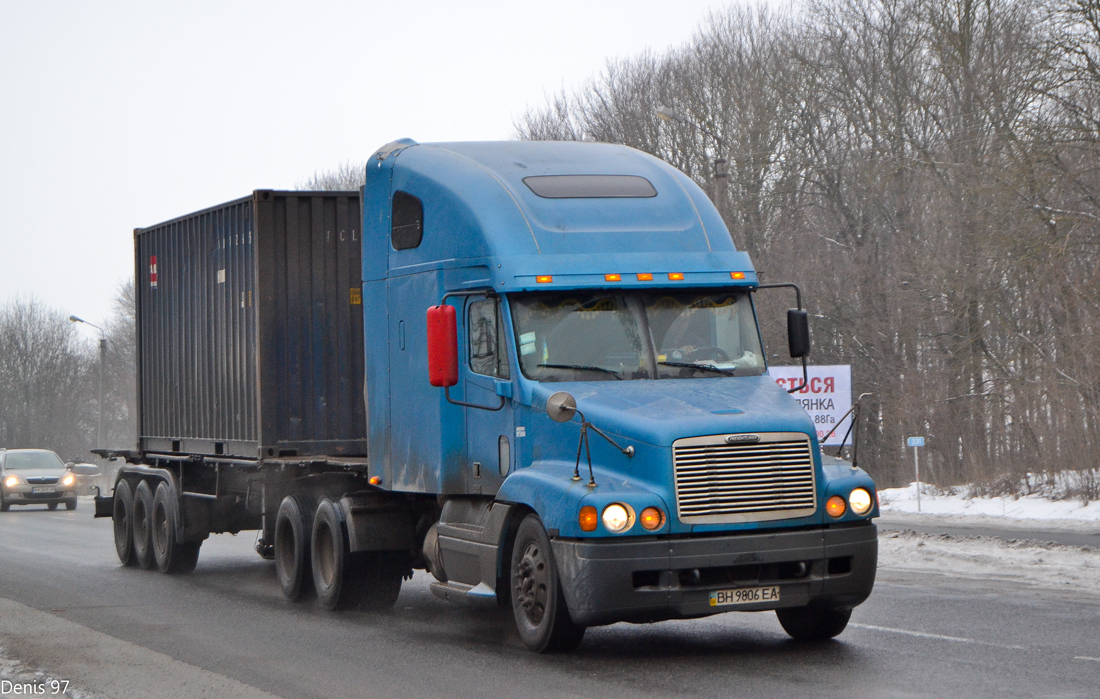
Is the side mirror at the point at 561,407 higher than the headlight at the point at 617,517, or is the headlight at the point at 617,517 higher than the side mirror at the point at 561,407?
the side mirror at the point at 561,407

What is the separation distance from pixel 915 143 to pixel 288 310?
24398mm

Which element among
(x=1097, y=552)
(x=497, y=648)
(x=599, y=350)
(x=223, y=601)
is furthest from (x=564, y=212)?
(x=1097, y=552)

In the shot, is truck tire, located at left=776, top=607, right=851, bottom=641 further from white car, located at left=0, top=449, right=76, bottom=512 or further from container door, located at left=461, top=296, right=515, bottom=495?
white car, located at left=0, top=449, right=76, bottom=512

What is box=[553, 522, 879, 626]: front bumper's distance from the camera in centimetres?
831

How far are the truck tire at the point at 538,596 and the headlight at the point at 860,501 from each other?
6.33 ft

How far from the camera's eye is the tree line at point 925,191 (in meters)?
24.0

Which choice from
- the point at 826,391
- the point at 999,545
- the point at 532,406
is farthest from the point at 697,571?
the point at 826,391

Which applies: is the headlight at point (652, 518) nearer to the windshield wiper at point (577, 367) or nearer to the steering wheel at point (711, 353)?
the windshield wiper at point (577, 367)

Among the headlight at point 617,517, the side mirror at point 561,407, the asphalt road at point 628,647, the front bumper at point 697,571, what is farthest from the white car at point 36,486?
the headlight at point 617,517

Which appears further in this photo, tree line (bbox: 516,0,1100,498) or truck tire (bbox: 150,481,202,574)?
tree line (bbox: 516,0,1100,498)

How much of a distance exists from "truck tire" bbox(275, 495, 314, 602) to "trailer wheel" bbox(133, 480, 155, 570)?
4.07 m

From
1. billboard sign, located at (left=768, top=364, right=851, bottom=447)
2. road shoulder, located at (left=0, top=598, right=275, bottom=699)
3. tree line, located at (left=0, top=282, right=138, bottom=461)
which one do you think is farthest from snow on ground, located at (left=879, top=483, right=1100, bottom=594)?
tree line, located at (left=0, top=282, right=138, bottom=461)

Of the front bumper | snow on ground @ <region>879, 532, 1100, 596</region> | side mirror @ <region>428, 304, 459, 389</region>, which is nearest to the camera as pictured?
the front bumper

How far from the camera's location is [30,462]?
38.3 m
